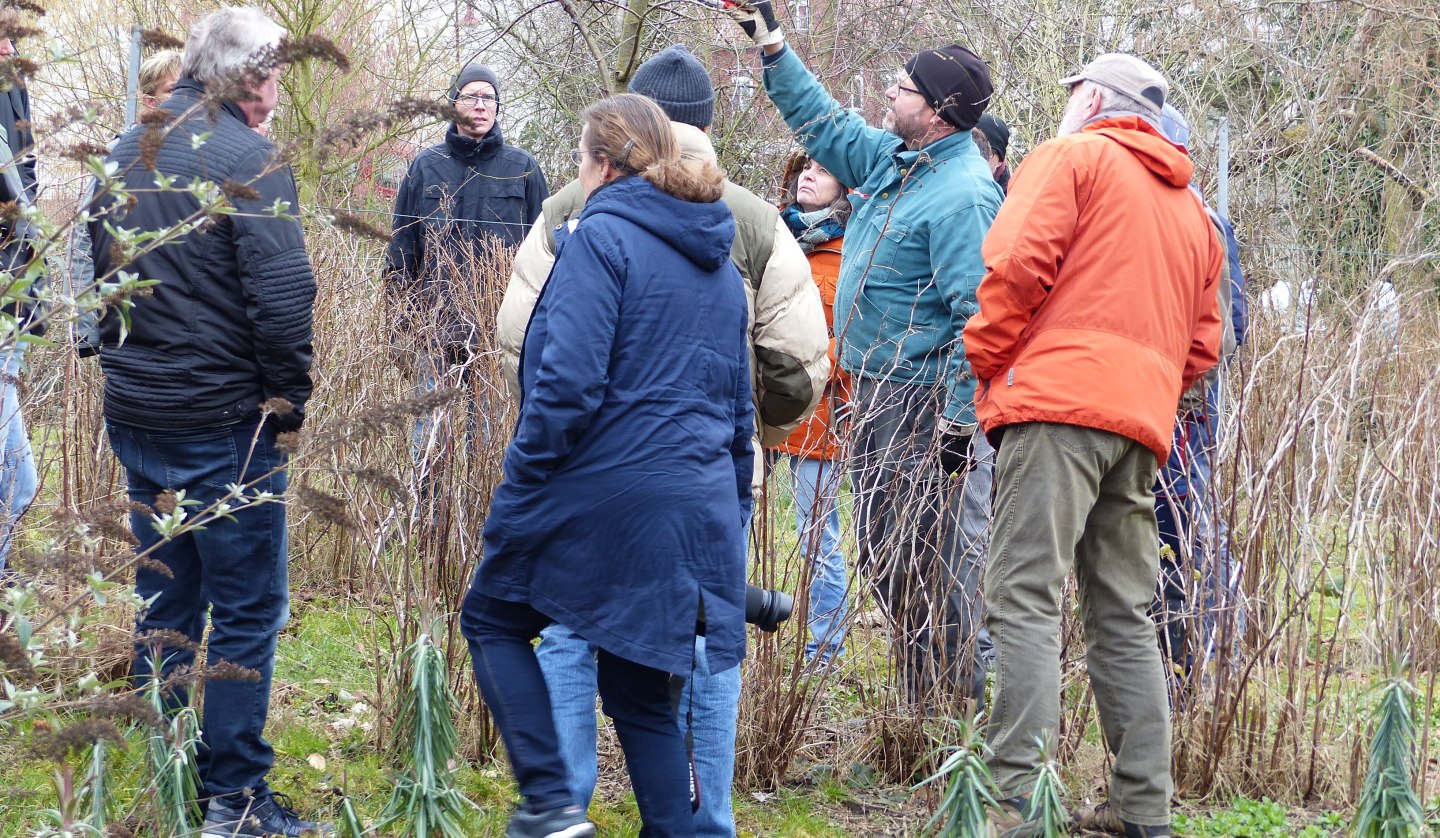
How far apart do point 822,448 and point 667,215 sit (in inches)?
39.3

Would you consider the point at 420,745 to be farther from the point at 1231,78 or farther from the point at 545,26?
the point at 1231,78

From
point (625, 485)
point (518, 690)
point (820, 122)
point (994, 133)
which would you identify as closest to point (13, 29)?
point (625, 485)

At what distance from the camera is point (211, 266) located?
280 centimetres

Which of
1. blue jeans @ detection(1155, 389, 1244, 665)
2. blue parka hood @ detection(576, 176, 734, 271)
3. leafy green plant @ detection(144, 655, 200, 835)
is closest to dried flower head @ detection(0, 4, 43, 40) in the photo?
blue parka hood @ detection(576, 176, 734, 271)

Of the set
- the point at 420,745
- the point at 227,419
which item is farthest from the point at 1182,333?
the point at 227,419

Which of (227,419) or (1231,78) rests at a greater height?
(1231,78)

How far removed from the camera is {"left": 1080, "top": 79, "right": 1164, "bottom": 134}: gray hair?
3.21 m

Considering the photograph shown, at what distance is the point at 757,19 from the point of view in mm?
4094

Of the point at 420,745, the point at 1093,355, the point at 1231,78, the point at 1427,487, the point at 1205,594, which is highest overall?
the point at 1231,78

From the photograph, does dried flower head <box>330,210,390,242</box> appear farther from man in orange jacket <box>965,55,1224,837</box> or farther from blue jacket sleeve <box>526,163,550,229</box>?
blue jacket sleeve <box>526,163,550,229</box>

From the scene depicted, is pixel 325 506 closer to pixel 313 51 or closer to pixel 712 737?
pixel 313 51

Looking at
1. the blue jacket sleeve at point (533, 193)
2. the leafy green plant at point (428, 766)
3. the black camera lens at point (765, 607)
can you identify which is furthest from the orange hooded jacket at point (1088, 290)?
the blue jacket sleeve at point (533, 193)

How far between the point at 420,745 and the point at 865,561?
1.38 m

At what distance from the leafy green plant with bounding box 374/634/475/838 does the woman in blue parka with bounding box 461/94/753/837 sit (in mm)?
110
